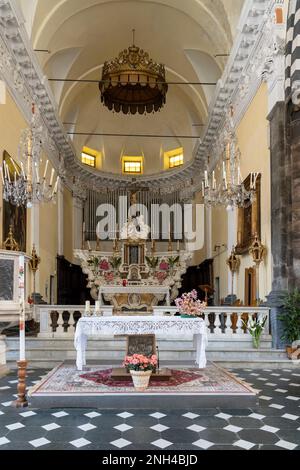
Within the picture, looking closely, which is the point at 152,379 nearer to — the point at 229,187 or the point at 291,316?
the point at 291,316

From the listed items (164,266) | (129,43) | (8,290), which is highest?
(129,43)

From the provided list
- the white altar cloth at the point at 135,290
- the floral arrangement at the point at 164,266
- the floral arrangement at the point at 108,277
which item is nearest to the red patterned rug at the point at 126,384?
the white altar cloth at the point at 135,290

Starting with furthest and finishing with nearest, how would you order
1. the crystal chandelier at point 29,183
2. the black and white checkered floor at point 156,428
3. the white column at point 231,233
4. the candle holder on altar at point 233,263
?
the white column at point 231,233 < the candle holder on altar at point 233,263 < the crystal chandelier at point 29,183 < the black and white checkered floor at point 156,428

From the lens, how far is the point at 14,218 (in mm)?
11961

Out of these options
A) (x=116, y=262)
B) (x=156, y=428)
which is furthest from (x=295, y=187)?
(x=116, y=262)

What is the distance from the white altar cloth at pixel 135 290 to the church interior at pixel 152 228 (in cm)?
5

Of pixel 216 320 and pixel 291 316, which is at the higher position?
pixel 291 316

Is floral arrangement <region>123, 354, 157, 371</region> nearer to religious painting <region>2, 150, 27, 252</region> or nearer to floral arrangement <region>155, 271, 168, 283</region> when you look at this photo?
religious painting <region>2, 150, 27, 252</region>

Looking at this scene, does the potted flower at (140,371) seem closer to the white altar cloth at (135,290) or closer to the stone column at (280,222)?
the stone column at (280,222)

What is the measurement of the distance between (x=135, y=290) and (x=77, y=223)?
672 cm

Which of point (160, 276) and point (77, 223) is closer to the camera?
point (160, 276)

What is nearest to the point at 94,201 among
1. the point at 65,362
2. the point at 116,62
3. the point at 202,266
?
the point at 202,266

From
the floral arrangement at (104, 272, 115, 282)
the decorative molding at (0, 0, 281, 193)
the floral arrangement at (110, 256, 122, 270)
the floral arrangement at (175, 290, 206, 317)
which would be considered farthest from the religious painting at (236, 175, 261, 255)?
the floral arrangement at (104, 272, 115, 282)

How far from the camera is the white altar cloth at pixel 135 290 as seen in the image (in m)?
16.2
